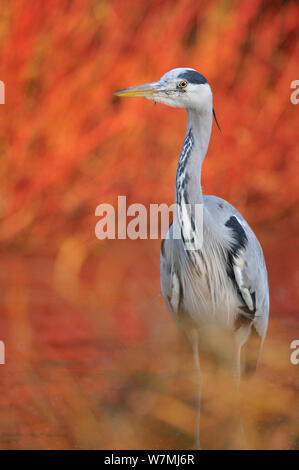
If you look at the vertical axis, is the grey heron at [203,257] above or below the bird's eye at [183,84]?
below

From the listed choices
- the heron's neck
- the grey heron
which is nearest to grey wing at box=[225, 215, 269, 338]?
the grey heron

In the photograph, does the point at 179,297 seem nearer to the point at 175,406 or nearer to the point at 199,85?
the point at 175,406

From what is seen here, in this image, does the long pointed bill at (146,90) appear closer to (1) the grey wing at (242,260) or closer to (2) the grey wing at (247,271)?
(1) the grey wing at (242,260)

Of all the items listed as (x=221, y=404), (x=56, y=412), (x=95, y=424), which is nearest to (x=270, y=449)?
(x=221, y=404)

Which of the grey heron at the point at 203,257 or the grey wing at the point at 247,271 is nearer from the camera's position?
the grey heron at the point at 203,257

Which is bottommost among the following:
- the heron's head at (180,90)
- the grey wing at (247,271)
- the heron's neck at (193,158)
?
the grey wing at (247,271)

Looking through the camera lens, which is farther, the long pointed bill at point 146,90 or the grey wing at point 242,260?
the grey wing at point 242,260

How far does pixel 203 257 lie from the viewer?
290 cm

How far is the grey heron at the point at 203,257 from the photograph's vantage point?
9.16ft

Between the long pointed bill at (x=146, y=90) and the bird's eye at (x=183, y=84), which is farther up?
the bird's eye at (x=183, y=84)

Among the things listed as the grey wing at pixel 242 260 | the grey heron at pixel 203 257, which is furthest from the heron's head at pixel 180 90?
the grey wing at pixel 242 260

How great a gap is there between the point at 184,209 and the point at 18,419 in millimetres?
1007

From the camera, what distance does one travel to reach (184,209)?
9.12 ft

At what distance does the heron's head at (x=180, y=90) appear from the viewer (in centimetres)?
279
